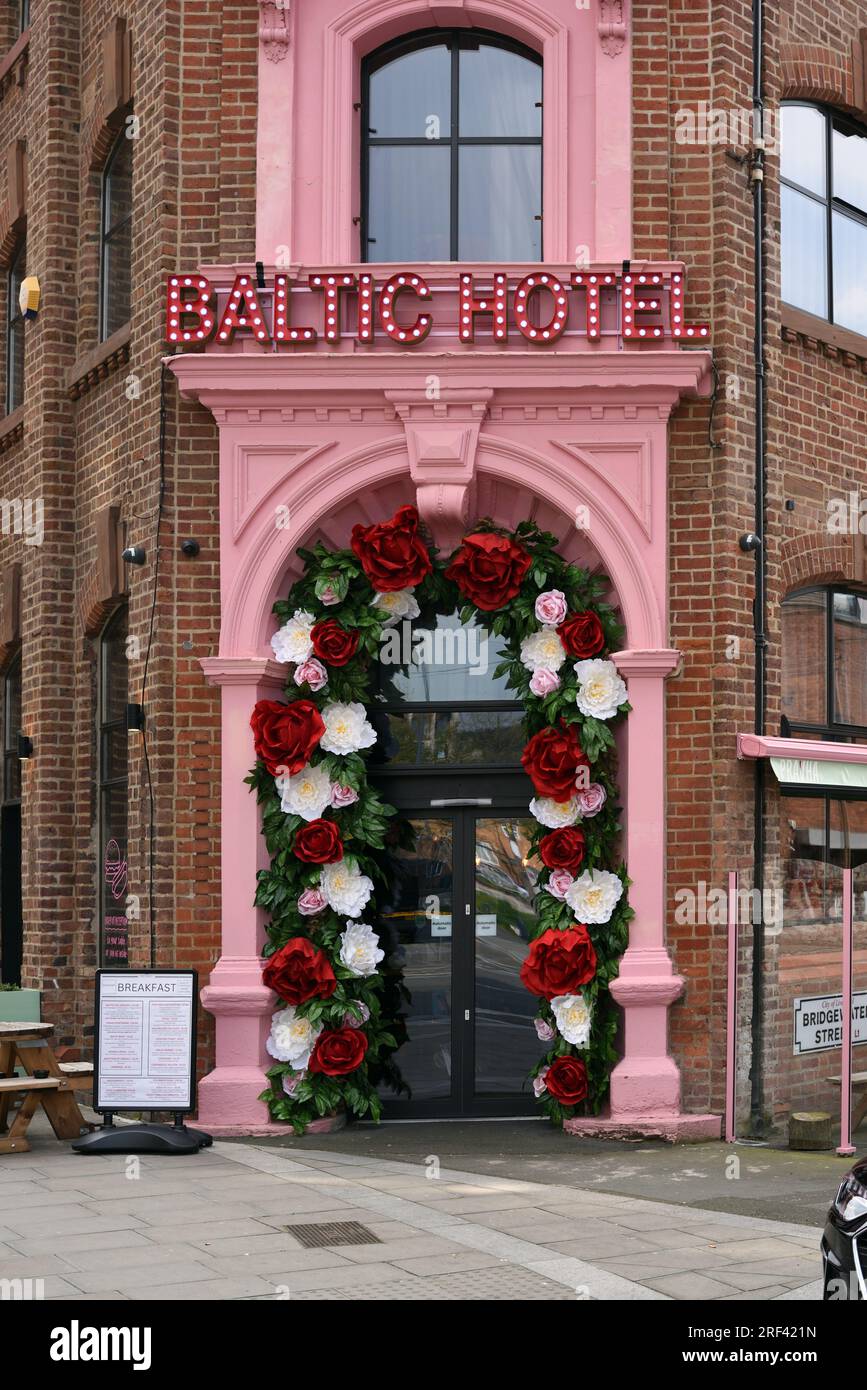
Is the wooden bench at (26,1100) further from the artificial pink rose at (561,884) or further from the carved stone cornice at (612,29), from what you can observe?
the carved stone cornice at (612,29)

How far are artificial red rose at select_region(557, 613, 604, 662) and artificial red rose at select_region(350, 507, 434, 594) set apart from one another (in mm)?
1131

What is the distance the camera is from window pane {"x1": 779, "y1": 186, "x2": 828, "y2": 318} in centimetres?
1374

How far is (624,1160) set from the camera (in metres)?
11.1

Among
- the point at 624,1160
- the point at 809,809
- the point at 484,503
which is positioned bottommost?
the point at 624,1160

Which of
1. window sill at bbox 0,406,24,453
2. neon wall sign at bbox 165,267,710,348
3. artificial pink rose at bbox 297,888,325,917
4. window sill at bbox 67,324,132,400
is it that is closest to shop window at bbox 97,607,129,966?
window sill at bbox 67,324,132,400

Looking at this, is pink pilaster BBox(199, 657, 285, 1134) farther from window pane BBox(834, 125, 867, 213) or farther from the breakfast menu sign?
Answer: window pane BBox(834, 125, 867, 213)

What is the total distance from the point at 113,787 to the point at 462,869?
3.11 metres

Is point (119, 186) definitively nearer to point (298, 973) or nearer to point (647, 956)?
point (298, 973)

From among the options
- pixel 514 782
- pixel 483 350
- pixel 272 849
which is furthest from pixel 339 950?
pixel 483 350

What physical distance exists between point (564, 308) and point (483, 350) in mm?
621

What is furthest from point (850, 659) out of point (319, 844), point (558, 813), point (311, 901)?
point (311, 901)

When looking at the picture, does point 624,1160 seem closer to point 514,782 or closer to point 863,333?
point 514,782

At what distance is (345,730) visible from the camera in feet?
40.6

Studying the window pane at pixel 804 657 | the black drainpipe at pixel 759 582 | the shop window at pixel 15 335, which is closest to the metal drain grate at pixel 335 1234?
the black drainpipe at pixel 759 582
